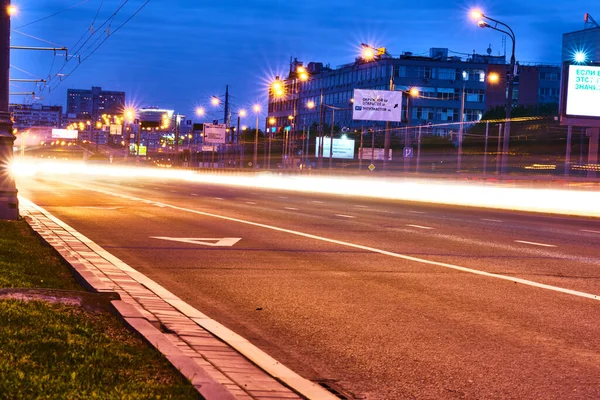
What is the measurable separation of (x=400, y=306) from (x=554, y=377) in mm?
3058

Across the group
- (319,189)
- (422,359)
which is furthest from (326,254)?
(319,189)

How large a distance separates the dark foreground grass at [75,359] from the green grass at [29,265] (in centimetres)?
180

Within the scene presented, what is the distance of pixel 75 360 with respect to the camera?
19.2 ft

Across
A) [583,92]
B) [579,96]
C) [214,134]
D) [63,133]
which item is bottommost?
[63,133]

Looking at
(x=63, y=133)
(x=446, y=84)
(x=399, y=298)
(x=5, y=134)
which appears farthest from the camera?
(x=63, y=133)

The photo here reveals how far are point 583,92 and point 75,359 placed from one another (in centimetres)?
4041

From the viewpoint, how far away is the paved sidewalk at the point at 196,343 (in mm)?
5648

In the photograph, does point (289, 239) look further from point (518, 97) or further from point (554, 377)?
point (518, 97)

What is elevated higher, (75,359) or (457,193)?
(75,359)

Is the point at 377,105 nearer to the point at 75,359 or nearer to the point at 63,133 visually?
the point at 75,359

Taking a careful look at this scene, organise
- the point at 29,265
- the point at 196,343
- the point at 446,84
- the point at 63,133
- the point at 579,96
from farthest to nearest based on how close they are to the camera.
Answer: the point at 63,133 → the point at 446,84 → the point at 579,96 → the point at 29,265 → the point at 196,343

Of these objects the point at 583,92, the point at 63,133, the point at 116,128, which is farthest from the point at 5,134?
the point at 63,133

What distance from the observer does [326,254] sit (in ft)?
46.6

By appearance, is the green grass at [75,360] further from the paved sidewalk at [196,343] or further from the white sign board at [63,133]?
the white sign board at [63,133]
